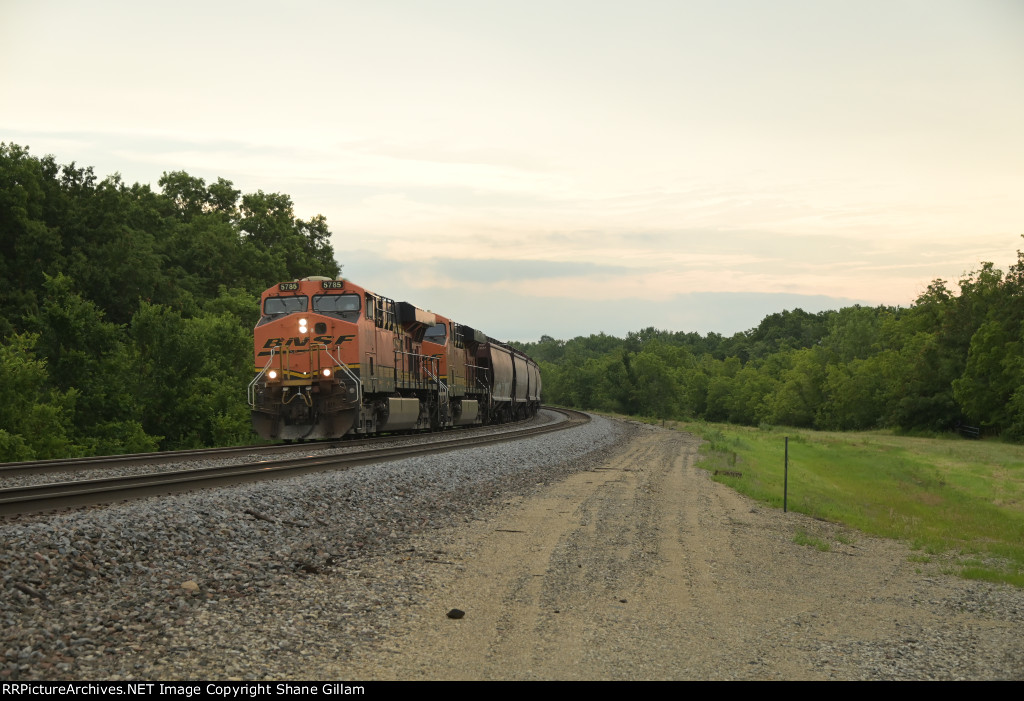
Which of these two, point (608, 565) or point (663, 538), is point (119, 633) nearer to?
point (608, 565)

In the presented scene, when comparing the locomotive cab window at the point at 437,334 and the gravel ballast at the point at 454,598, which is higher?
the locomotive cab window at the point at 437,334

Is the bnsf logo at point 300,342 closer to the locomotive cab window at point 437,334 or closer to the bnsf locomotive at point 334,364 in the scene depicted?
the bnsf locomotive at point 334,364

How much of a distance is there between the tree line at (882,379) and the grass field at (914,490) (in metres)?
12.0

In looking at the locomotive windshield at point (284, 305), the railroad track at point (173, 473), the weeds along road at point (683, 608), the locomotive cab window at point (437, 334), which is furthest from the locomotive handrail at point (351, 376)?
the weeds along road at point (683, 608)

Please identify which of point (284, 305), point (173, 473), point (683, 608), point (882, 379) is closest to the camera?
point (683, 608)

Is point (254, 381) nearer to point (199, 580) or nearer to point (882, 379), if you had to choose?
point (199, 580)

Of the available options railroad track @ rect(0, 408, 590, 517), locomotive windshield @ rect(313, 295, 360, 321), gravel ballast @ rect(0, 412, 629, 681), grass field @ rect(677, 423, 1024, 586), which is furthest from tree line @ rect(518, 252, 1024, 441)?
gravel ballast @ rect(0, 412, 629, 681)

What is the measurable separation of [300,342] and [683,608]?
1806cm

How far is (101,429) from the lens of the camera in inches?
1249

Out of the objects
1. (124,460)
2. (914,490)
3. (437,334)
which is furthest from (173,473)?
(914,490)

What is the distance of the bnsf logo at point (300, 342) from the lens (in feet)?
77.8

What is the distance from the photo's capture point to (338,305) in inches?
974

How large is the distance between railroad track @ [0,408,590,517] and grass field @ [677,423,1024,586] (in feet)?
29.0

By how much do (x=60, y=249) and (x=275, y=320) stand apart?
1883cm
